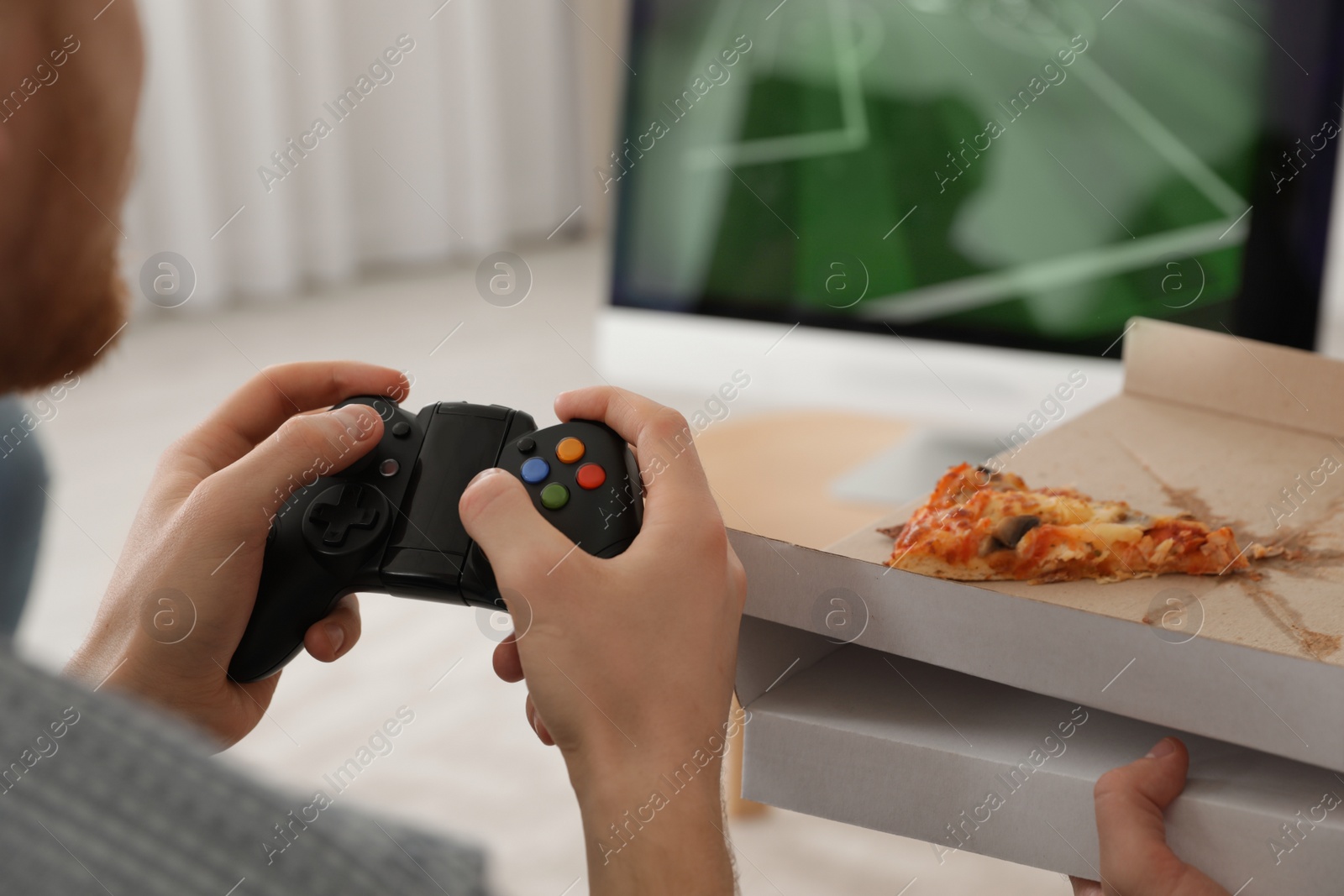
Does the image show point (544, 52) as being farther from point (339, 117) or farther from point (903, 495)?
point (903, 495)

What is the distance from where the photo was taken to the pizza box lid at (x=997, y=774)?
38 cm

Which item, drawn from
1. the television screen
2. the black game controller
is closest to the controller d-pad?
the black game controller

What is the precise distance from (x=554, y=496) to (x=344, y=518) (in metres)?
0.10

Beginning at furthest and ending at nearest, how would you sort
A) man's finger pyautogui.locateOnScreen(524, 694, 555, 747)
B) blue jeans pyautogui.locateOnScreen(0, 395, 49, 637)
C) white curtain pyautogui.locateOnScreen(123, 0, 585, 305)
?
white curtain pyautogui.locateOnScreen(123, 0, 585, 305)
blue jeans pyautogui.locateOnScreen(0, 395, 49, 637)
man's finger pyautogui.locateOnScreen(524, 694, 555, 747)

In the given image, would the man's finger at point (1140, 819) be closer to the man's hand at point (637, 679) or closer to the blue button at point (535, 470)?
the man's hand at point (637, 679)

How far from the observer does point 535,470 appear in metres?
0.46

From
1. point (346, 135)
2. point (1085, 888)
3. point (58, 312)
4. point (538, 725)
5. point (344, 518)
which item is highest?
point (58, 312)

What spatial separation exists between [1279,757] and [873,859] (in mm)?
792

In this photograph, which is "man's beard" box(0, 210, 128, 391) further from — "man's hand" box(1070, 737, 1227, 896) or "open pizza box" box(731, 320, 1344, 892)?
"man's hand" box(1070, 737, 1227, 896)

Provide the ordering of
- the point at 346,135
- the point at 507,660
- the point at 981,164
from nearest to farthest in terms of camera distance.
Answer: the point at 507,660
the point at 981,164
the point at 346,135

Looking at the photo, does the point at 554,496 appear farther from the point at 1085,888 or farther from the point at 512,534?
the point at 1085,888

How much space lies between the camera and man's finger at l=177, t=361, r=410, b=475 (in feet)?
1.79

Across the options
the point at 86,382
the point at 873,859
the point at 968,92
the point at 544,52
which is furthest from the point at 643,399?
the point at 544,52

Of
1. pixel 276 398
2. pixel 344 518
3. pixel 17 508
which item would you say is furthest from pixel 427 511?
→ pixel 17 508
